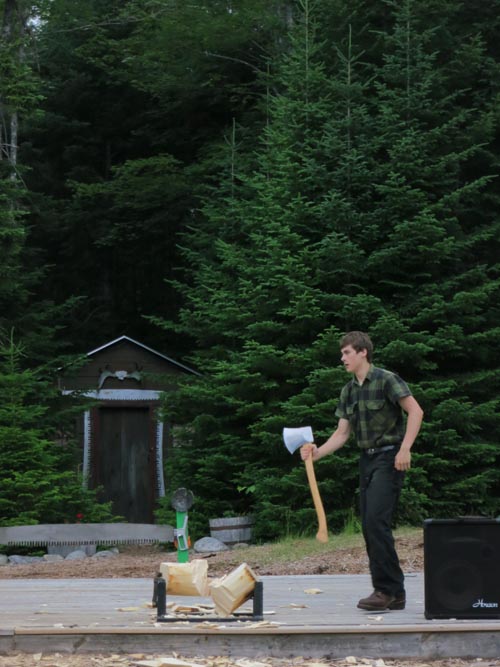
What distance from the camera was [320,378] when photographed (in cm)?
1565

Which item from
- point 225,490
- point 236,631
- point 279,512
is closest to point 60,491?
point 225,490

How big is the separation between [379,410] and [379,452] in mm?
268

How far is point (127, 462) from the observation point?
21.8 metres

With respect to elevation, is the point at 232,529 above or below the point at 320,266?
below

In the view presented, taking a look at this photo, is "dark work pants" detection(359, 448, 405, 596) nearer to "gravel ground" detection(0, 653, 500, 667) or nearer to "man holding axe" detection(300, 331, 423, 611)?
"man holding axe" detection(300, 331, 423, 611)

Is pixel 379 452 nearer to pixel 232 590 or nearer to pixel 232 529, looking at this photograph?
pixel 232 590

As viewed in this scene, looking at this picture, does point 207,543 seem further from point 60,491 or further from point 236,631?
point 236,631

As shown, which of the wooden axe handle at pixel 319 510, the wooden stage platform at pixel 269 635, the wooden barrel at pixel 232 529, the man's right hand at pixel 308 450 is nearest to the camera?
the wooden stage platform at pixel 269 635

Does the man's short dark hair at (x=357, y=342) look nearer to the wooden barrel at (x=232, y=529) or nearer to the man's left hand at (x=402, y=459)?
the man's left hand at (x=402, y=459)

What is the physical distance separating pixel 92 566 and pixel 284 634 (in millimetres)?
8693

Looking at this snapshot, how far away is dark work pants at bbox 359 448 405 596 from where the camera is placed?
7.24 metres

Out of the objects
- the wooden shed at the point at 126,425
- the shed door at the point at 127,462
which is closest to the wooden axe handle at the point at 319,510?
the wooden shed at the point at 126,425

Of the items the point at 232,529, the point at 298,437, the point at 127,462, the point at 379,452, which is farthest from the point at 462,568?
the point at 127,462

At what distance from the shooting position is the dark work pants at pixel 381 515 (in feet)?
23.7
